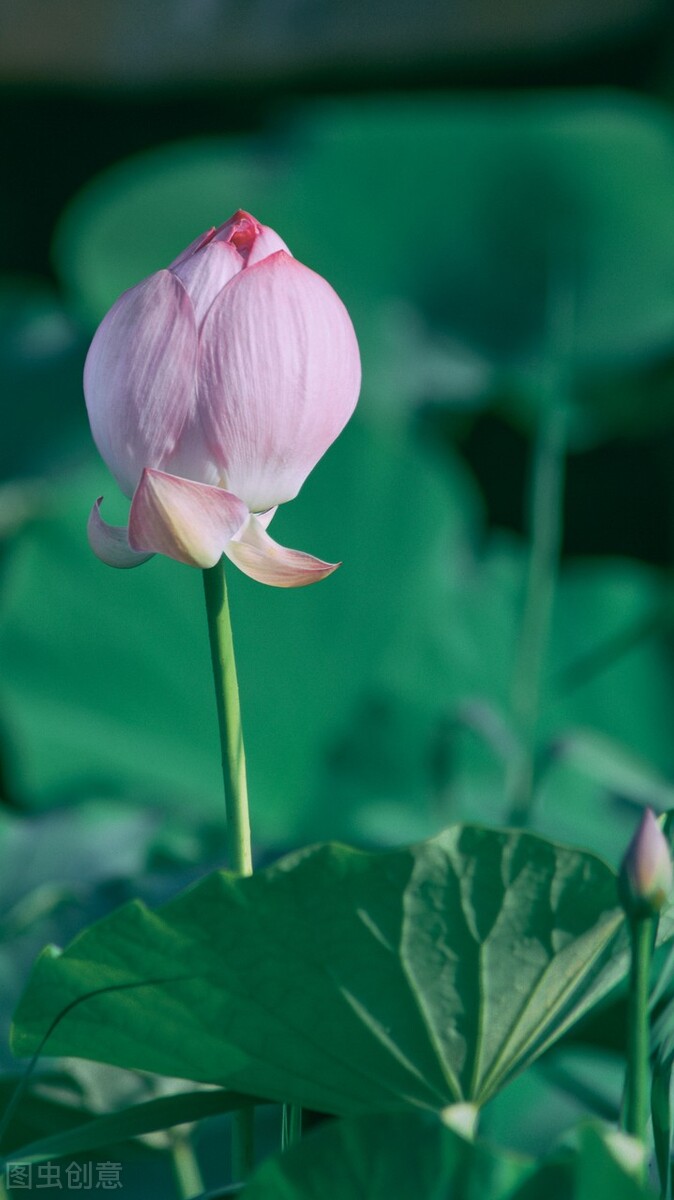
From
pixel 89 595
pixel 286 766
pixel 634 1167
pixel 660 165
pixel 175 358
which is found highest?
pixel 660 165

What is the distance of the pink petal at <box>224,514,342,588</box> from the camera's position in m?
0.22

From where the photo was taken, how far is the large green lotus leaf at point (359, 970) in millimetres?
221

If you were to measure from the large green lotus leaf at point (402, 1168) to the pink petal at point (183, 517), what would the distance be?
0.34 feet

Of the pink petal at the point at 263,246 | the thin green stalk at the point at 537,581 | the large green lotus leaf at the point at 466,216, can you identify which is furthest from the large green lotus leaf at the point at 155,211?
the pink petal at the point at 263,246

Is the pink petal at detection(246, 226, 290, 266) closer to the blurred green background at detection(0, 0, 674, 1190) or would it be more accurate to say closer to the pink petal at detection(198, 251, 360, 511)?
the pink petal at detection(198, 251, 360, 511)

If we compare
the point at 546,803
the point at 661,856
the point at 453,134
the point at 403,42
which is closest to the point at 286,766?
the point at 546,803

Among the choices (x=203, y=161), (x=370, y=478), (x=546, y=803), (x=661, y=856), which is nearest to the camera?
(x=661, y=856)

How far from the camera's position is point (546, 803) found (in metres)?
0.76

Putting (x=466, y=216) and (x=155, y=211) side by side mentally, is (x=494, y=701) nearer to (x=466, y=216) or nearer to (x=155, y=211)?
(x=466, y=216)

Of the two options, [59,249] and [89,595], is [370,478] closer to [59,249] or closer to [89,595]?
[89,595]

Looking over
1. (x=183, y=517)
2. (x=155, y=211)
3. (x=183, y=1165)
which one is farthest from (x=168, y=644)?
(x=183, y=517)

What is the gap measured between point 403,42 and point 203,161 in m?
0.71

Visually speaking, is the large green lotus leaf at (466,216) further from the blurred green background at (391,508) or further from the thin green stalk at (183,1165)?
the thin green stalk at (183,1165)

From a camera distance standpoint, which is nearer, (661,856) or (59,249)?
(661,856)
